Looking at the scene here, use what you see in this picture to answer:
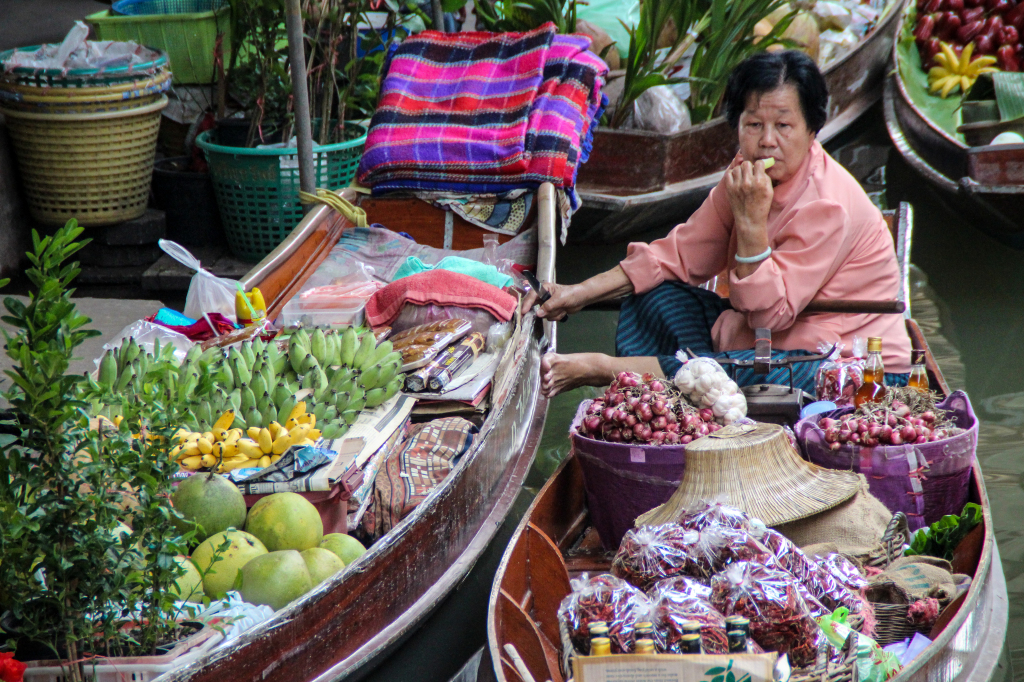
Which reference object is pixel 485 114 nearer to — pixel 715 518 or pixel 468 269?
pixel 468 269

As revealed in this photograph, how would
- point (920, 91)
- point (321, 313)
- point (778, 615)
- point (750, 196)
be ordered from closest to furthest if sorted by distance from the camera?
point (778, 615) → point (750, 196) → point (321, 313) → point (920, 91)

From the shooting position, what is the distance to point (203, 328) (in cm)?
292

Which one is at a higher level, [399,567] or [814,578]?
[814,578]

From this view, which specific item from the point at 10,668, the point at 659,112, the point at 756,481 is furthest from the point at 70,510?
the point at 659,112

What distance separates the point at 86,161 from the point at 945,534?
4145 mm

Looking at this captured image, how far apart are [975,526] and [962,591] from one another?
26cm

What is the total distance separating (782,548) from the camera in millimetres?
1721

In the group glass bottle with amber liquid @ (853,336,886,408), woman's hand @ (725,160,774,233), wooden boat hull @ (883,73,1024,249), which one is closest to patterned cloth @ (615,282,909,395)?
woman's hand @ (725,160,774,233)

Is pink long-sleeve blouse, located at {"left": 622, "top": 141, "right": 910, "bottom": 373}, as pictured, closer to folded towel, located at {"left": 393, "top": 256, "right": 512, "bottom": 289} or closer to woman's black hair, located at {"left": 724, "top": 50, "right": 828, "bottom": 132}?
woman's black hair, located at {"left": 724, "top": 50, "right": 828, "bottom": 132}

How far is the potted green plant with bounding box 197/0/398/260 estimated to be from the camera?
4.63 meters

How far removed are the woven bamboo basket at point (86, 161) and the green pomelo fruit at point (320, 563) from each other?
3314 mm

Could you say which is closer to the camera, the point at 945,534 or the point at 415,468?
the point at 945,534

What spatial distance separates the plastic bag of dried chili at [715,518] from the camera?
1.75m

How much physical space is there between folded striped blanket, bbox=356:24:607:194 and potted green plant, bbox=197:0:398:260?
1.45 feet
